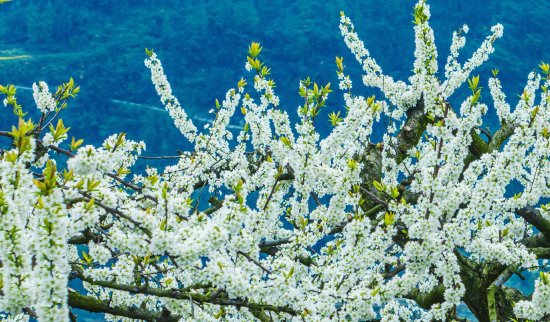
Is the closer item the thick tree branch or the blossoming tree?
the blossoming tree

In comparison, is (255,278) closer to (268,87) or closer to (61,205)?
(61,205)

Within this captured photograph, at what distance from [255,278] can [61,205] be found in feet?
4.58

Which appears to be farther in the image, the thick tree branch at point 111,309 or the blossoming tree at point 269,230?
the thick tree branch at point 111,309

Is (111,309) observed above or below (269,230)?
below

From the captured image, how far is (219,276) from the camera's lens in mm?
3428

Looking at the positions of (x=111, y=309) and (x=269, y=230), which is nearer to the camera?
(x=111, y=309)

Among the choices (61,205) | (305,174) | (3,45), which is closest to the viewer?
(61,205)

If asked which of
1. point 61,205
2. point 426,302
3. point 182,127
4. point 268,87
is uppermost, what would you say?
point 182,127

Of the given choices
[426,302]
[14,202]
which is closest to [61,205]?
[14,202]

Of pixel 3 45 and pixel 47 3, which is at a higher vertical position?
pixel 47 3

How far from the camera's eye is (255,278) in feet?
11.5

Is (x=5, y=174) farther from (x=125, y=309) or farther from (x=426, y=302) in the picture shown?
(x=426, y=302)

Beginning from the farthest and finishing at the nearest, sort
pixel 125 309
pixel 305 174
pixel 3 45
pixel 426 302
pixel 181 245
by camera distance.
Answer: pixel 3 45 → pixel 426 302 → pixel 305 174 → pixel 125 309 → pixel 181 245

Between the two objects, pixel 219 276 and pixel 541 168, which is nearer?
pixel 219 276
